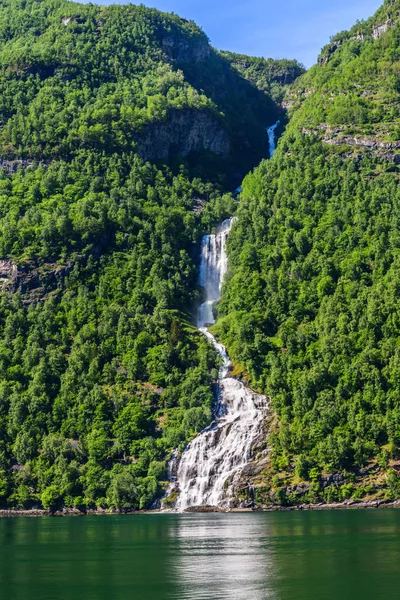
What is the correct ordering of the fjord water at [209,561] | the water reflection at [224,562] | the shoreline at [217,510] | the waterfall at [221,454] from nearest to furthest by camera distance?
1. the fjord water at [209,561]
2. the water reflection at [224,562]
3. the shoreline at [217,510]
4. the waterfall at [221,454]

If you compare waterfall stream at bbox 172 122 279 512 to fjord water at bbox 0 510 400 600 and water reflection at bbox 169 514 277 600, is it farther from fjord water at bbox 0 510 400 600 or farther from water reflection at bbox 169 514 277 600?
water reflection at bbox 169 514 277 600

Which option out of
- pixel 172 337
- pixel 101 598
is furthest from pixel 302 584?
pixel 172 337

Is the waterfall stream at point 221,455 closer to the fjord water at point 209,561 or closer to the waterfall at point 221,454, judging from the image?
the waterfall at point 221,454

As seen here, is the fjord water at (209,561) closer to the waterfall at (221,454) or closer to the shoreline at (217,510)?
the shoreline at (217,510)

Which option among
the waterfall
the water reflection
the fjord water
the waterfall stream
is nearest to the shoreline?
the waterfall stream

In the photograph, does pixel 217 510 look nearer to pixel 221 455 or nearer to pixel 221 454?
pixel 221 455

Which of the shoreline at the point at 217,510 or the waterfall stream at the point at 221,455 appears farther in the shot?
the waterfall stream at the point at 221,455

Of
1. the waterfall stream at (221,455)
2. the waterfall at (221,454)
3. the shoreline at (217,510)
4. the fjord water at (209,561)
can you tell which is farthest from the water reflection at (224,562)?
the waterfall at (221,454)

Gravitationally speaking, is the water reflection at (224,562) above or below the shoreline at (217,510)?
above

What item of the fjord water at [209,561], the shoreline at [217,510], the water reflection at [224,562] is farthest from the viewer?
the shoreline at [217,510]
